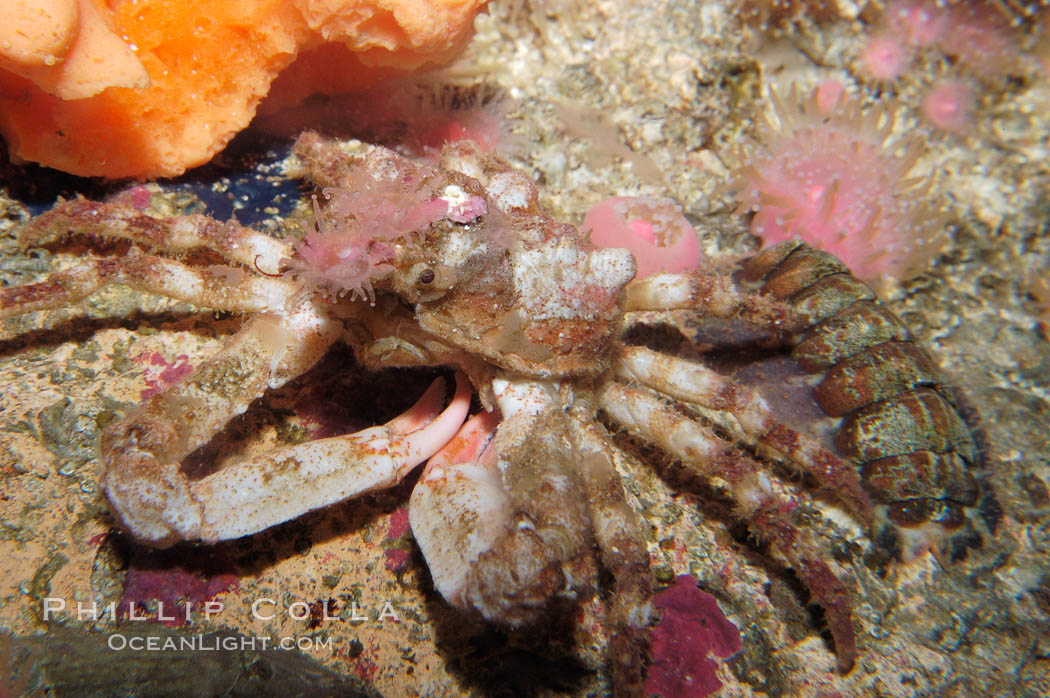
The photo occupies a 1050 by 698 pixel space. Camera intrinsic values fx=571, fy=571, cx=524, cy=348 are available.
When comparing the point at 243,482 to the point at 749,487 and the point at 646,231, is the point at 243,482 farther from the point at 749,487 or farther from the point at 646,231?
the point at 646,231

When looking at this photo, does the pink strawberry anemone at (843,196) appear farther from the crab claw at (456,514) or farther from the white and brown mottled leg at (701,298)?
the crab claw at (456,514)

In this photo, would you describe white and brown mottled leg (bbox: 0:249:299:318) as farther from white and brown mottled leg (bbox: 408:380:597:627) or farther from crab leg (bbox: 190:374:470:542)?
white and brown mottled leg (bbox: 408:380:597:627)

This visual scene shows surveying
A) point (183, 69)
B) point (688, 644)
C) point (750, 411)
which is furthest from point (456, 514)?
point (183, 69)

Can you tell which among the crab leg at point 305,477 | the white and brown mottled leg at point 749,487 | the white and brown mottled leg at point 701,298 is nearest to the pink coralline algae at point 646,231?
the white and brown mottled leg at point 701,298

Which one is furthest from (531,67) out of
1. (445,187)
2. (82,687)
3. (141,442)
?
(82,687)

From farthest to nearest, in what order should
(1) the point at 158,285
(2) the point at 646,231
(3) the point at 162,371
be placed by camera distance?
(2) the point at 646,231, (3) the point at 162,371, (1) the point at 158,285

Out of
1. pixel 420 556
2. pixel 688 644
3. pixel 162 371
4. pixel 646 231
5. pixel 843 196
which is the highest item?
pixel 843 196
